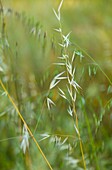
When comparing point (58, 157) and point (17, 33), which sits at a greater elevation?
point (17, 33)

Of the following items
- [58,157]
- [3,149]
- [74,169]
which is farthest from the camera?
[3,149]

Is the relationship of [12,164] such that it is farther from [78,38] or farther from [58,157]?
[78,38]

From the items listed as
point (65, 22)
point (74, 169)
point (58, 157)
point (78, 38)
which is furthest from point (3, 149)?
point (65, 22)

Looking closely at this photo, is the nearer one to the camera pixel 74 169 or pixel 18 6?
pixel 74 169

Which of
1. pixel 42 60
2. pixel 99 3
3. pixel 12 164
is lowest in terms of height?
pixel 12 164

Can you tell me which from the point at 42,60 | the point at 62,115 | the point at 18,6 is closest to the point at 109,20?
the point at 42,60

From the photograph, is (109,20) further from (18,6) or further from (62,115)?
(62,115)

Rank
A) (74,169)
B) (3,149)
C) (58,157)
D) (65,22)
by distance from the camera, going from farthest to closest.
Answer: (65,22) < (3,149) < (58,157) < (74,169)

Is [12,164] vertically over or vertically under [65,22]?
under

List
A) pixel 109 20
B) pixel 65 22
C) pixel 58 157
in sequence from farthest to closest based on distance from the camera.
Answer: pixel 65 22 < pixel 109 20 < pixel 58 157
